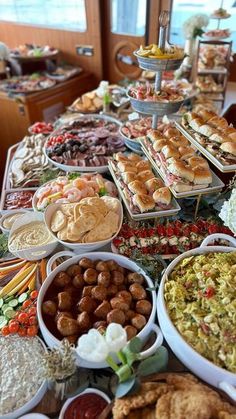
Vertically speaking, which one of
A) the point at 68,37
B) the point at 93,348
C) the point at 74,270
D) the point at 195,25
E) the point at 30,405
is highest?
the point at 195,25

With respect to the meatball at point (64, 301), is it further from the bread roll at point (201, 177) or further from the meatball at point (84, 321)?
the bread roll at point (201, 177)

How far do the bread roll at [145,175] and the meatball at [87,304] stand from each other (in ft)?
1.73

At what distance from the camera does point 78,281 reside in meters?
1.07

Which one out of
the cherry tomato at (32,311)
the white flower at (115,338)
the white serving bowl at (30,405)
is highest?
the white flower at (115,338)

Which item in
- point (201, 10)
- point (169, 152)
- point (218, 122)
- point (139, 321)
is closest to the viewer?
point (139, 321)

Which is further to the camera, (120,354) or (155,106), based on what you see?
(155,106)

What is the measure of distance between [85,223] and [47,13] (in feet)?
9.70

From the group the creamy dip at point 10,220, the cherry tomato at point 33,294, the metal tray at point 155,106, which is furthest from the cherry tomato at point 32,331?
the metal tray at point 155,106

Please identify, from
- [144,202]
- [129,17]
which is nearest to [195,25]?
[129,17]

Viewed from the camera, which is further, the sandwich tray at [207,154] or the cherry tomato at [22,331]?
the sandwich tray at [207,154]

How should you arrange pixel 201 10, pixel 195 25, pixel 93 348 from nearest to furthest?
pixel 93 348, pixel 195 25, pixel 201 10

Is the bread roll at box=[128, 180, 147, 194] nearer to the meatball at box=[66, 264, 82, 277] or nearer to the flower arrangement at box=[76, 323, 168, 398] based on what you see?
the meatball at box=[66, 264, 82, 277]

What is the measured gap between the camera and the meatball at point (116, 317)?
95 cm

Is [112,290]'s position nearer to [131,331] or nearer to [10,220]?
[131,331]
